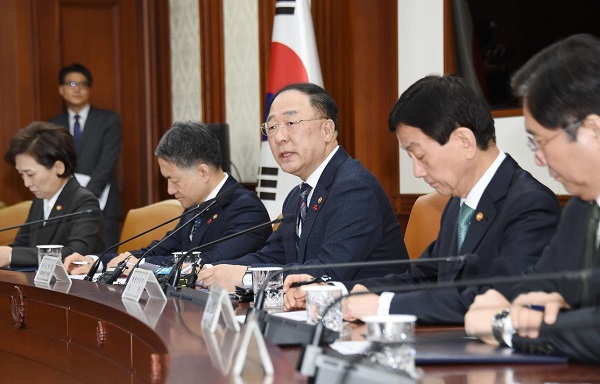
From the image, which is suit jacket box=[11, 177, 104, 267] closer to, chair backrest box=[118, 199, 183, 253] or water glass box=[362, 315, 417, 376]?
chair backrest box=[118, 199, 183, 253]

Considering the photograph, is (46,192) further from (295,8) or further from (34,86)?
(34,86)

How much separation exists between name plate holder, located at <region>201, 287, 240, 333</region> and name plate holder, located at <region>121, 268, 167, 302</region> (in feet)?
1.84

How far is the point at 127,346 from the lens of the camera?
256cm

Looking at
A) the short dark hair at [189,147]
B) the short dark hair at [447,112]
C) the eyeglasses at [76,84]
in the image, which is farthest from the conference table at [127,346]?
the eyeglasses at [76,84]

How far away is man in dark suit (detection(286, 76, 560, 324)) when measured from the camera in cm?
248

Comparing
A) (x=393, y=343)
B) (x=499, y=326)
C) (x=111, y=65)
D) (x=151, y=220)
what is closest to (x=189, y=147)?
(x=151, y=220)

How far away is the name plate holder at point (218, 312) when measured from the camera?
7.34ft

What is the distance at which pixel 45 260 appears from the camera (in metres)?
3.67

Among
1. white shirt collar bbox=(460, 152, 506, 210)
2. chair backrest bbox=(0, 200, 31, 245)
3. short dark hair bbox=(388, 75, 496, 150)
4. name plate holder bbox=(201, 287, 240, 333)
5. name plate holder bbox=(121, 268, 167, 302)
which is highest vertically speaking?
short dark hair bbox=(388, 75, 496, 150)

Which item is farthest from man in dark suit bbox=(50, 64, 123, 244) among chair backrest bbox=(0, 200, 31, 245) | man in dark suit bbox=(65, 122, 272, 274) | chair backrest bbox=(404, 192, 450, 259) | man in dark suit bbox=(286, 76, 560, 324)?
man in dark suit bbox=(286, 76, 560, 324)

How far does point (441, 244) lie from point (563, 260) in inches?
28.0

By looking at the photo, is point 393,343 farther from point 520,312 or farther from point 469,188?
point 469,188

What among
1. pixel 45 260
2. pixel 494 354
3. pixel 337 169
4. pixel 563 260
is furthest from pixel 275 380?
pixel 45 260

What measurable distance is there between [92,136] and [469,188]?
4.74 meters
